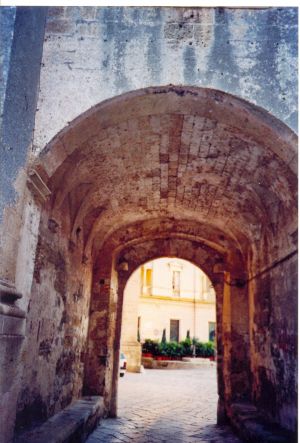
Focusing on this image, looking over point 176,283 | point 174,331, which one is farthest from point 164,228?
point 176,283

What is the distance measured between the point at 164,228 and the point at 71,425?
4.54m

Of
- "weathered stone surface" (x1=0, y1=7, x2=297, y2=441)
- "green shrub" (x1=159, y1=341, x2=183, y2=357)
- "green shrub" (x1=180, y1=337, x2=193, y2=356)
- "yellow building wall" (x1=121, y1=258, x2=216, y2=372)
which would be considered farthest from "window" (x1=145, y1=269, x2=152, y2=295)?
"weathered stone surface" (x1=0, y1=7, x2=297, y2=441)

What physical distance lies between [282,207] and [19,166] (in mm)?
3311

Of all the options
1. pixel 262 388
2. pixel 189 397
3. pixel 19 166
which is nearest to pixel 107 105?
pixel 19 166

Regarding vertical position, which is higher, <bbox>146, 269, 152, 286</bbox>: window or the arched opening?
<bbox>146, 269, 152, 286</bbox>: window

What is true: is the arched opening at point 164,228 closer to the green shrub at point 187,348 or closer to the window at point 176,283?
the green shrub at point 187,348

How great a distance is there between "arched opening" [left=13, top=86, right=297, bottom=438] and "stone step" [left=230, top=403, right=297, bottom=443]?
0.54ft

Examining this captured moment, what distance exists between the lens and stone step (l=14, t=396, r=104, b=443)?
163 inches

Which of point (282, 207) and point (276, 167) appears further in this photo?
point (282, 207)

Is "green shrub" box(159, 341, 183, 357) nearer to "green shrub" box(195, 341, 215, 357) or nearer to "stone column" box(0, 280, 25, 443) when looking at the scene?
"green shrub" box(195, 341, 215, 357)

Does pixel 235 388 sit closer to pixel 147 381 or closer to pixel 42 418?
pixel 42 418

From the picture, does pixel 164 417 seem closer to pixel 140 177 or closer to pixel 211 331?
pixel 140 177

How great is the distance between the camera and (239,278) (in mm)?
8047

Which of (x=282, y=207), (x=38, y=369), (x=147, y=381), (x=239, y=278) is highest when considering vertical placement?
(x=282, y=207)
